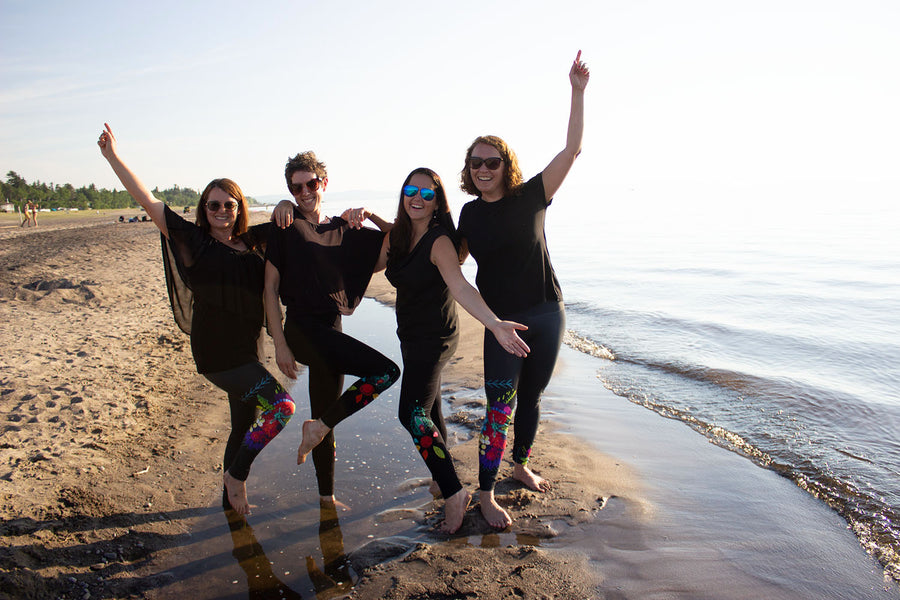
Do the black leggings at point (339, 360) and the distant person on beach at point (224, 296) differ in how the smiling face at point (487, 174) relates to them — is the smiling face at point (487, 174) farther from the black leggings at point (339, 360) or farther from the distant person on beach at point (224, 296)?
the distant person on beach at point (224, 296)

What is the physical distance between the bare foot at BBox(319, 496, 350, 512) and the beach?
0.05 metres

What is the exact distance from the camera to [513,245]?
3.57m

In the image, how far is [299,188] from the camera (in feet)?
12.4

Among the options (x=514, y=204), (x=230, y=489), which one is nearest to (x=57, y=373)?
(x=230, y=489)

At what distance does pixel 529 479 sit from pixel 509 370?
40.1 inches

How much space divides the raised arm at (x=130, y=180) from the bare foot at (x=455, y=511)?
7.99ft

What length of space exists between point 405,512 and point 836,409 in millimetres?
5293

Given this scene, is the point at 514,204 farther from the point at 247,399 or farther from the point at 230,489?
the point at 230,489

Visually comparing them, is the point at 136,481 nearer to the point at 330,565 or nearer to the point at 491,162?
the point at 330,565

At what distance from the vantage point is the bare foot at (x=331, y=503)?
399cm

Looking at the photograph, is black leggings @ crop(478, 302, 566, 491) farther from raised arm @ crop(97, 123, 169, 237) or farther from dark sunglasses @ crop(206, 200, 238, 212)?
raised arm @ crop(97, 123, 169, 237)

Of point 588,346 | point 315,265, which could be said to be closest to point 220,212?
point 315,265

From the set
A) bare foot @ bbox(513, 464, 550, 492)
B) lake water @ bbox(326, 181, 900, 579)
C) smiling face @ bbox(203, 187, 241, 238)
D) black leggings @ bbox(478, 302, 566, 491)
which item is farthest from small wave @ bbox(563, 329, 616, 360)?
smiling face @ bbox(203, 187, 241, 238)

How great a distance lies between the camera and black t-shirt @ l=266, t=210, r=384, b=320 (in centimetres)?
357
